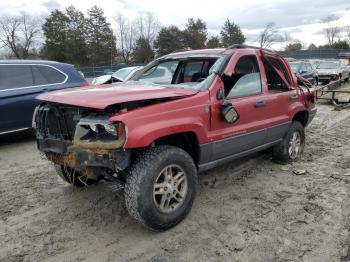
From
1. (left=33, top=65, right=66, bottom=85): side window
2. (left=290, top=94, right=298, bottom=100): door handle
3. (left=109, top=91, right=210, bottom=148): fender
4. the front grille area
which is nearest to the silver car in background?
(left=290, top=94, right=298, bottom=100): door handle

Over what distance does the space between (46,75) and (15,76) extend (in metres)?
0.65

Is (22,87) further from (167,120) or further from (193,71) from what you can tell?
(167,120)

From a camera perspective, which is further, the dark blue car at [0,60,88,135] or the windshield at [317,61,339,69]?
the windshield at [317,61,339,69]

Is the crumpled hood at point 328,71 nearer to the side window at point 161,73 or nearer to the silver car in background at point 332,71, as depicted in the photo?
the silver car in background at point 332,71

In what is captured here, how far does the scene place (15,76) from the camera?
7391 mm

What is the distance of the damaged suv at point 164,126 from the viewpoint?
11.5ft

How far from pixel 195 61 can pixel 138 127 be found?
2.05 metres

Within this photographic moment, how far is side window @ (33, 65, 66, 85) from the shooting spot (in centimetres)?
769

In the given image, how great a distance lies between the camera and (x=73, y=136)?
3.94 meters

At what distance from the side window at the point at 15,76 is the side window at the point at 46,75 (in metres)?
0.14

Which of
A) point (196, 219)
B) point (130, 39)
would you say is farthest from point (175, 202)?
A: point (130, 39)

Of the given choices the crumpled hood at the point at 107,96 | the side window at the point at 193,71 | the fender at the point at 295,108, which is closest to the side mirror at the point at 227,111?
the crumpled hood at the point at 107,96

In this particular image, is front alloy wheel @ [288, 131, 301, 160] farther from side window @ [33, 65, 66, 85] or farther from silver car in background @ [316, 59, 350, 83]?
silver car in background @ [316, 59, 350, 83]

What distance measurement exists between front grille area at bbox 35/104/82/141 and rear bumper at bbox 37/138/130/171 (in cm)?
8
